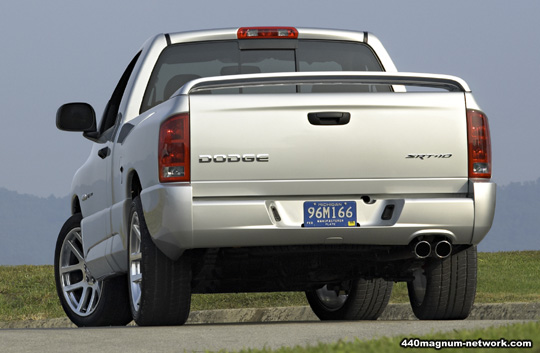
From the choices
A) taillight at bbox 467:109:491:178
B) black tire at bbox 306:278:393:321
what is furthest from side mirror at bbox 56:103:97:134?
taillight at bbox 467:109:491:178

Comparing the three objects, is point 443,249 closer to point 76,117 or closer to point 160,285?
point 160,285

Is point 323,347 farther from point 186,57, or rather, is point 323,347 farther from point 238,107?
point 186,57

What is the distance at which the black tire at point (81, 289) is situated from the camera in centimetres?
935

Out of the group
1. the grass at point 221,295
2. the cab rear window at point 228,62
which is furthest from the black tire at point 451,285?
the grass at point 221,295

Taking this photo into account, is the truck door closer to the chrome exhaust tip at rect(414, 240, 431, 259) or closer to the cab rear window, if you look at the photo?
the cab rear window

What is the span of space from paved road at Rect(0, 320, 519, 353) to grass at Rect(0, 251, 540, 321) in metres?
7.02

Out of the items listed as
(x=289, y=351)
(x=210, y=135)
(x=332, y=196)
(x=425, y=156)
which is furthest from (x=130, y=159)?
(x=289, y=351)

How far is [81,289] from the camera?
10.1 m

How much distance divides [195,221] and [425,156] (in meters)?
1.55

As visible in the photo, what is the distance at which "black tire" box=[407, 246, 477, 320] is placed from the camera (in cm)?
763

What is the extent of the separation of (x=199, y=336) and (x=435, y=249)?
1.76 metres

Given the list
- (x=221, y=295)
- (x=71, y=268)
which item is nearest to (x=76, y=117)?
(x=71, y=268)

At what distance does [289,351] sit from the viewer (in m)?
5.19

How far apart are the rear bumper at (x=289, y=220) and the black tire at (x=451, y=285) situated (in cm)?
59
